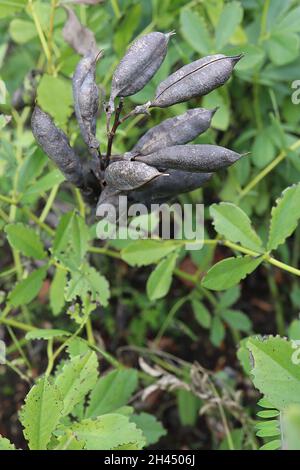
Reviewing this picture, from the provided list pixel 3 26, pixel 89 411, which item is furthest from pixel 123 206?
pixel 3 26

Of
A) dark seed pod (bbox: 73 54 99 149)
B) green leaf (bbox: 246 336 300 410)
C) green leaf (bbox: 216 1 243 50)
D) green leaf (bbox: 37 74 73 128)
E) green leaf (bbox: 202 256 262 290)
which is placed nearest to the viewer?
green leaf (bbox: 246 336 300 410)

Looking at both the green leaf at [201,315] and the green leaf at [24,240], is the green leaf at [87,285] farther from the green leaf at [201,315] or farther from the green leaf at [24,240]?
the green leaf at [201,315]

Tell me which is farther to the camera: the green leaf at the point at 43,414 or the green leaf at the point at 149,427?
the green leaf at the point at 149,427

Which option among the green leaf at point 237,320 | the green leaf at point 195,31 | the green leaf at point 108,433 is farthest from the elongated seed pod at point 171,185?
the green leaf at point 237,320

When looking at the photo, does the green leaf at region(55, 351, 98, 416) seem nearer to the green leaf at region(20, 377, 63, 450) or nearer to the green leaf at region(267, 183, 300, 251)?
the green leaf at region(20, 377, 63, 450)

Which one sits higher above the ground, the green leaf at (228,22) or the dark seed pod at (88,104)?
the green leaf at (228,22)

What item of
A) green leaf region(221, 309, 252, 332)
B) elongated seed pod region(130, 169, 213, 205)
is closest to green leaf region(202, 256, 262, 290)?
elongated seed pod region(130, 169, 213, 205)
